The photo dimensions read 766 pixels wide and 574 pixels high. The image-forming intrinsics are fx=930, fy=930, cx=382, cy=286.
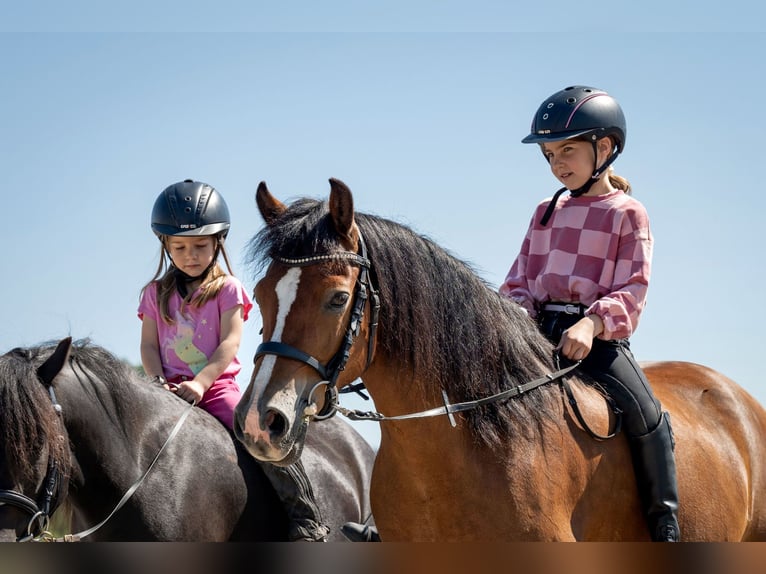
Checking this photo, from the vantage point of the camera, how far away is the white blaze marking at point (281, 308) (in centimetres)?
400

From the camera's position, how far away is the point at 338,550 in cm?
239

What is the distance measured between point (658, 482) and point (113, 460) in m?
3.22

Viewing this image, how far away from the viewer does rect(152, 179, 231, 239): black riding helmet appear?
681 cm

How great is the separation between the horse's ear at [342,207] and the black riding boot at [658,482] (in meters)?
1.92

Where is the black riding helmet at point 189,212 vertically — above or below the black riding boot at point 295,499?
above

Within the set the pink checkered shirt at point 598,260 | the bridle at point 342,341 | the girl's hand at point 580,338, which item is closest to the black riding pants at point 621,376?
the pink checkered shirt at point 598,260

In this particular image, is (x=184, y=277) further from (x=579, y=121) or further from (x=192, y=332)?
(x=579, y=121)

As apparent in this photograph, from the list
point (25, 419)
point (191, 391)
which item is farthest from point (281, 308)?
point (191, 391)

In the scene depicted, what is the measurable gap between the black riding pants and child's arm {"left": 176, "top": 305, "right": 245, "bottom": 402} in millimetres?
2336

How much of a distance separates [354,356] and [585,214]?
1.79 m

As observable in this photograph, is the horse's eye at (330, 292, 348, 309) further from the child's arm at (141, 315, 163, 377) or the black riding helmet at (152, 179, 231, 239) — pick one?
the child's arm at (141, 315, 163, 377)

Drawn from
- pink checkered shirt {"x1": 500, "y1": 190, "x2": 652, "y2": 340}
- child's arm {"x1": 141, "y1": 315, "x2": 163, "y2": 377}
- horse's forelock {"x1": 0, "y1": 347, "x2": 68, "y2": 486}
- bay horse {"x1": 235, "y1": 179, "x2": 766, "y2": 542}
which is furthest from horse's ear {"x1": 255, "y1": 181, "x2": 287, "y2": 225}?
child's arm {"x1": 141, "y1": 315, "x2": 163, "y2": 377}

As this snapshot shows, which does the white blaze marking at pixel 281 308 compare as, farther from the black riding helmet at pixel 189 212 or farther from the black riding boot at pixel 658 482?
the black riding helmet at pixel 189 212

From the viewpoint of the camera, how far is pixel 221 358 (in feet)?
21.3
